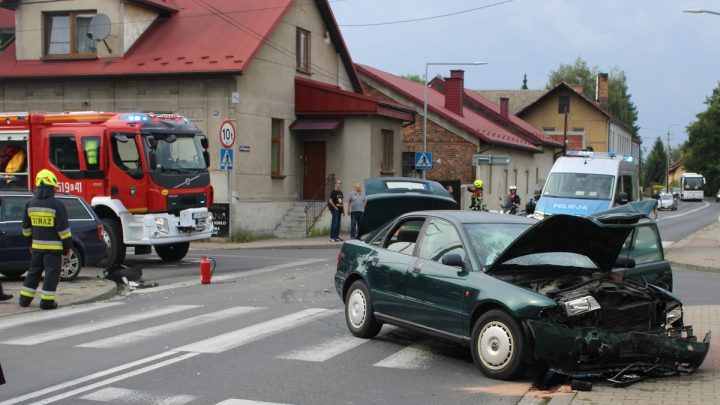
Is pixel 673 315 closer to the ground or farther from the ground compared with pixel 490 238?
closer to the ground

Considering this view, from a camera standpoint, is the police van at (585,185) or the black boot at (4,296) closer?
the black boot at (4,296)

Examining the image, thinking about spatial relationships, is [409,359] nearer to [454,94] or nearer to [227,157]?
[227,157]

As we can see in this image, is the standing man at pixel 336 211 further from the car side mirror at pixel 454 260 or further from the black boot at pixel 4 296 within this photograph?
the car side mirror at pixel 454 260

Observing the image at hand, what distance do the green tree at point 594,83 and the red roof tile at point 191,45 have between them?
7681 cm

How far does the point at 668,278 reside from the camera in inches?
428

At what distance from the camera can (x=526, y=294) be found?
7.81 m

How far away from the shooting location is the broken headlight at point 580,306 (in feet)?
25.1

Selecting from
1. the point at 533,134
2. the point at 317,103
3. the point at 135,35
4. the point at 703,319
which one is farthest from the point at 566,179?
the point at 533,134

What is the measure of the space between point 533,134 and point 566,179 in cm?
3621

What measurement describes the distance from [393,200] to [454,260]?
7660 millimetres

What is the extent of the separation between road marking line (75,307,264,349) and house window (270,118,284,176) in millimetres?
17707

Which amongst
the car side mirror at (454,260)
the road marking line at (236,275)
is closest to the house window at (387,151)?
the road marking line at (236,275)

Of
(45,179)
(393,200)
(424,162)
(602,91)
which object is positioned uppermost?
(602,91)

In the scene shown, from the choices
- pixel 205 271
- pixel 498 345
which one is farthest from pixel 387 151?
pixel 498 345
